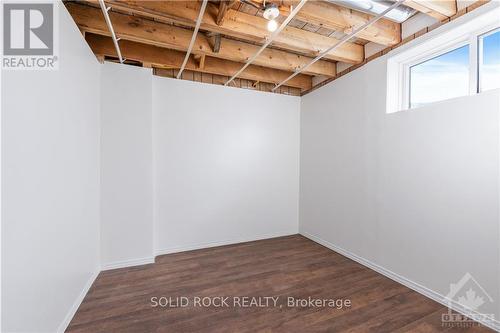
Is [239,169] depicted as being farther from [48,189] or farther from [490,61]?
[490,61]

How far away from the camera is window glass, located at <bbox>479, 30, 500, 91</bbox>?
190 cm

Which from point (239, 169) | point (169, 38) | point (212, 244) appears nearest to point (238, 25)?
point (169, 38)

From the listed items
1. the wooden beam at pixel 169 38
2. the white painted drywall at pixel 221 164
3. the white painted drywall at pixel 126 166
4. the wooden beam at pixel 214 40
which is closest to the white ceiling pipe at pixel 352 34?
the wooden beam at pixel 169 38

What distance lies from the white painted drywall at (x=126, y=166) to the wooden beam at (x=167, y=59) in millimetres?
163

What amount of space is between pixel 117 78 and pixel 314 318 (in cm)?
324

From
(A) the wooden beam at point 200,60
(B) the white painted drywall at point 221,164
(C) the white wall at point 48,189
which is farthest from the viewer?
(B) the white painted drywall at point 221,164

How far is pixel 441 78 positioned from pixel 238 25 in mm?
2139

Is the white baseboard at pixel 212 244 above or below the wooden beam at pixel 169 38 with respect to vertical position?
below

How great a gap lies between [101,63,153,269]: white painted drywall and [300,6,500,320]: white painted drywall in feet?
8.33

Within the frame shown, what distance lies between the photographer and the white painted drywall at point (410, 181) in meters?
1.81

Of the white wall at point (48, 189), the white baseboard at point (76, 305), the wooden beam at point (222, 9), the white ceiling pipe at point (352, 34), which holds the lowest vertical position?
the white baseboard at point (76, 305)

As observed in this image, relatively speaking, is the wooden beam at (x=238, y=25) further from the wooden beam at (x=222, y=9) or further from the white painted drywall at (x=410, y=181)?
the white painted drywall at (x=410, y=181)

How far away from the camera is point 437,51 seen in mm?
2289

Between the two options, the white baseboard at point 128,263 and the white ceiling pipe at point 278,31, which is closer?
the white ceiling pipe at point 278,31
